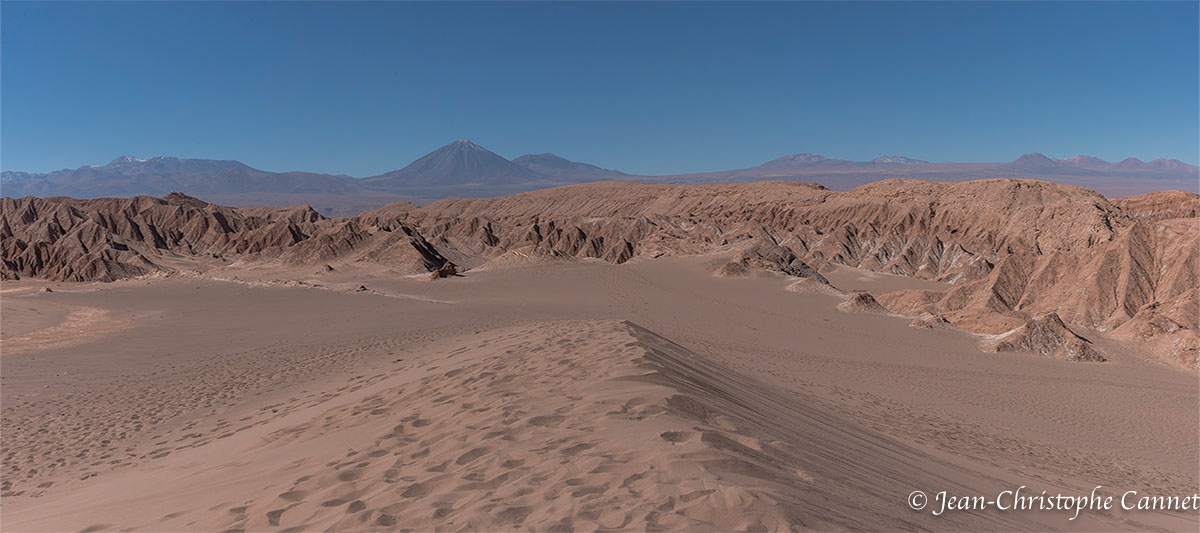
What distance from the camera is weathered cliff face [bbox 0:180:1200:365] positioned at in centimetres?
3050

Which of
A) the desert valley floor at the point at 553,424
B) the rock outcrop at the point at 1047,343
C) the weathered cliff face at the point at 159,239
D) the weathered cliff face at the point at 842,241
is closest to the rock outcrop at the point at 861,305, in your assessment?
the weathered cliff face at the point at 842,241

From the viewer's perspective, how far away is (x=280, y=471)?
6.28 metres

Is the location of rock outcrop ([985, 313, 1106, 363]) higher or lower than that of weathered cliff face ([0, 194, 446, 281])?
lower

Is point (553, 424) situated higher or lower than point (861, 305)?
higher

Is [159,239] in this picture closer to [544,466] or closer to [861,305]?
[861,305]

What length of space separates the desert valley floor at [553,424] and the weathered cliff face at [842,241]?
9.92 m

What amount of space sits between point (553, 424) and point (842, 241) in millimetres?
67144

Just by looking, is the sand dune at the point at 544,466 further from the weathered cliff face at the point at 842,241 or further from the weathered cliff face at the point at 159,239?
the weathered cliff face at the point at 159,239

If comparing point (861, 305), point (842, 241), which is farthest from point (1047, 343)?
point (842, 241)

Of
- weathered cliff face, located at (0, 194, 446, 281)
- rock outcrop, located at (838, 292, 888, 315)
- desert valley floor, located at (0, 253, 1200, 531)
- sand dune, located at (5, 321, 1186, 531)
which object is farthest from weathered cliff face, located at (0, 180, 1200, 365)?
sand dune, located at (5, 321, 1186, 531)

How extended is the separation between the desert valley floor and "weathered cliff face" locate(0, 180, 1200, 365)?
9921 millimetres

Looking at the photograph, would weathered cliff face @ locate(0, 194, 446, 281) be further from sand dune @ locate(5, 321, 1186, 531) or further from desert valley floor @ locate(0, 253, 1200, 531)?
sand dune @ locate(5, 321, 1186, 531)

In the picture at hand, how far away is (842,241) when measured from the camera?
6750cm

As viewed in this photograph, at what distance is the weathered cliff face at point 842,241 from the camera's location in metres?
30.5
